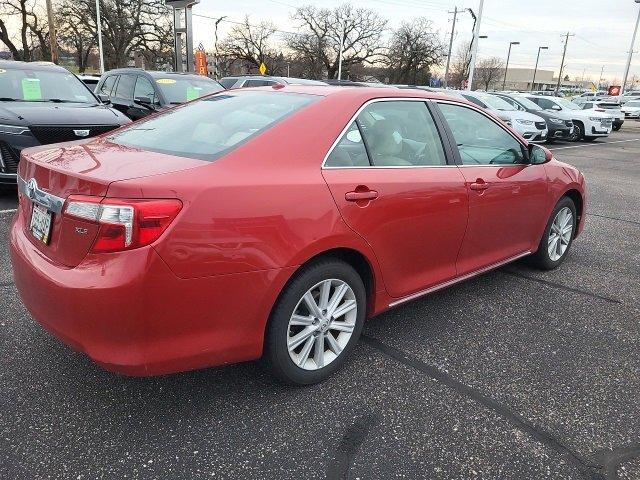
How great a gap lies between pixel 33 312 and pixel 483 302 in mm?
3009

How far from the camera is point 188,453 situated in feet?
7.40

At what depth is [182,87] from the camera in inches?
380

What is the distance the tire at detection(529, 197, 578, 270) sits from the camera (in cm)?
451

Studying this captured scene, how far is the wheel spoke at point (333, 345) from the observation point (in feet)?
9.22

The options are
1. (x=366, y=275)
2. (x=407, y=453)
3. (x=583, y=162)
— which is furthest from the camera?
(x=583, y=162)

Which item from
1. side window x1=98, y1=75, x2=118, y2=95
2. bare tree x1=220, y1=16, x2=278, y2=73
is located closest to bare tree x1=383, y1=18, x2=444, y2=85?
bare tree x1=220, y1=16, x2=278, y2=73

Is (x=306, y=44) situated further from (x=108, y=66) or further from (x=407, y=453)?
(x=407, y=453)

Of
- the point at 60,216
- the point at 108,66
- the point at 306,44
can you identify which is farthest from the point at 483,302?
the point at 306,44

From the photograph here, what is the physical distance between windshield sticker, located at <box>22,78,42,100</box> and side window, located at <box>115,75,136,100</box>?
275 cm

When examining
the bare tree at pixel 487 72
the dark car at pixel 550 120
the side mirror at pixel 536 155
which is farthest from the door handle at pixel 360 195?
the bare tree at pixel 487 72

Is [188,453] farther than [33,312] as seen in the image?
No

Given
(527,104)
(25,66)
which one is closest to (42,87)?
(25,66)

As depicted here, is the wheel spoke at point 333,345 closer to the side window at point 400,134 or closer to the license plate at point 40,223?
the side window at point 400,134

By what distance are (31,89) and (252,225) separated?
634cm
